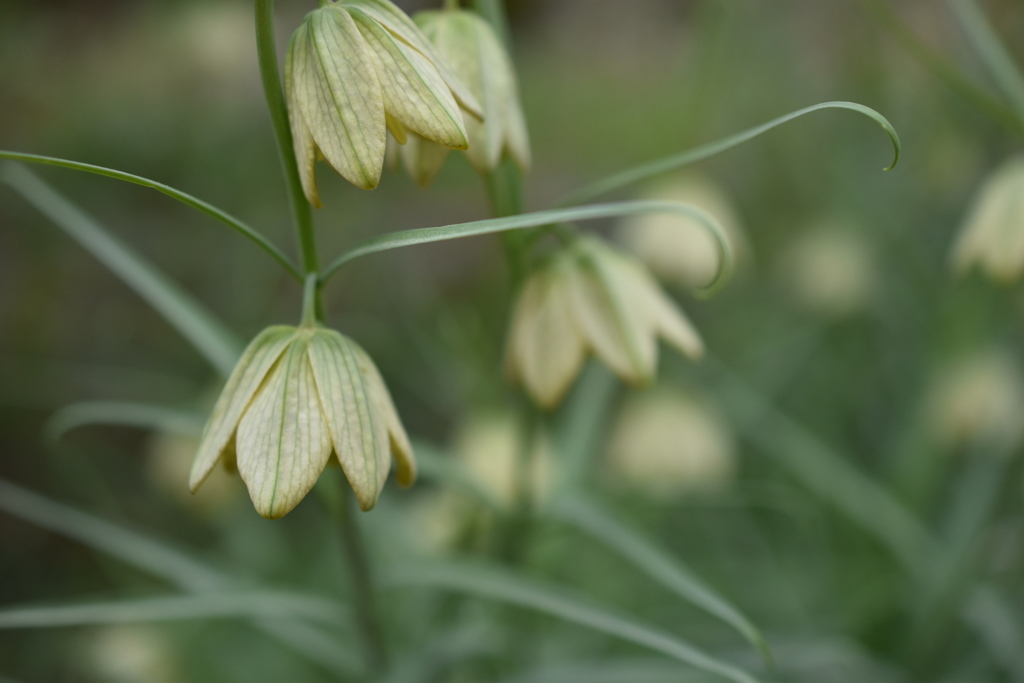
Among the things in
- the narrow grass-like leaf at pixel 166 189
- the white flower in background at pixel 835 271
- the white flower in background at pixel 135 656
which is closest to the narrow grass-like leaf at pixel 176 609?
the narrow grass-like leaf at pixel 166 189

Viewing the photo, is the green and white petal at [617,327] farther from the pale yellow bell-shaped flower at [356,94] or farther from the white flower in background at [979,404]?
the white flower in background at [979,404]

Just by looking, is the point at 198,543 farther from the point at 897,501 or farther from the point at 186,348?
the point at 897,501

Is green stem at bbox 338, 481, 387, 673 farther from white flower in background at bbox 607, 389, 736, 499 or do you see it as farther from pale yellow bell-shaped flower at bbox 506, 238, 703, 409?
white flower in background at bbox 607, 389, 736, 499

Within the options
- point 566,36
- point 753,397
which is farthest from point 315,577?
point 566,36

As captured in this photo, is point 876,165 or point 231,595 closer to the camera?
point 231,595

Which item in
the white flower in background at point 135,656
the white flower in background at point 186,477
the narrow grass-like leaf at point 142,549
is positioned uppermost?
the narrow grass-like leaf at point 142,549
